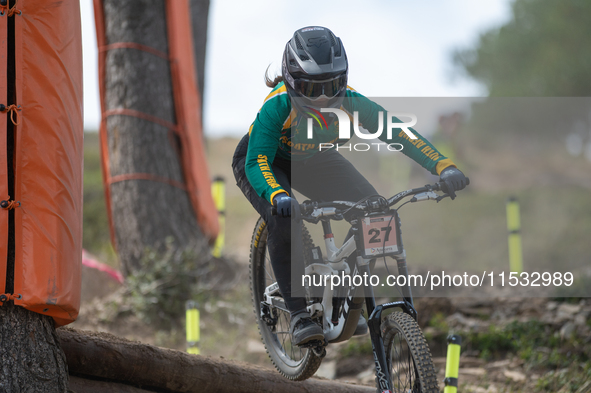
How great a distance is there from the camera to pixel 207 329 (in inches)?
291

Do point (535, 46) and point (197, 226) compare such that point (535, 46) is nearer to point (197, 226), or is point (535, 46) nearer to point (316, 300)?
point (197, 226)

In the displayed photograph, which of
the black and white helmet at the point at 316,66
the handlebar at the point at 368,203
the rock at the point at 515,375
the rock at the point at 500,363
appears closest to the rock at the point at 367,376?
the rock at the point at 500,363

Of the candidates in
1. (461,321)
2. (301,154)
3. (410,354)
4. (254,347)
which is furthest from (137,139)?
(410,354)

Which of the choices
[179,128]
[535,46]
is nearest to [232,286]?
[179,128]

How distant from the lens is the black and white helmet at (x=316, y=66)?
3249mm

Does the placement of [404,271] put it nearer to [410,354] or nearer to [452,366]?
[410,354]

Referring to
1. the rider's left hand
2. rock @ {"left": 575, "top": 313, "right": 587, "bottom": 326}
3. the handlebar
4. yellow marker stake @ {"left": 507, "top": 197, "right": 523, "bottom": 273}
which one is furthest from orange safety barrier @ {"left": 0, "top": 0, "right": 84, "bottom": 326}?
yellow marker stake @ {"left": 507, "top": 197, "right": 523, "bottom": 273}

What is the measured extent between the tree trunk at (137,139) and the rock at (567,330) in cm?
475

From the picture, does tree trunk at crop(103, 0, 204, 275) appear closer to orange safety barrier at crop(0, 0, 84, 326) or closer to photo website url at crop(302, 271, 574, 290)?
photo website url at crop(302, 271, 574, 290)

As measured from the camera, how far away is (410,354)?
3.21 metres

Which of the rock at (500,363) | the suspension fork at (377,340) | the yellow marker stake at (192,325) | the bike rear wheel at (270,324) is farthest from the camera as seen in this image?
the rock at (500,363)

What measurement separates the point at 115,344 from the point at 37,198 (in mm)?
1117

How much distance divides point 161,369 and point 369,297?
148 centimetres

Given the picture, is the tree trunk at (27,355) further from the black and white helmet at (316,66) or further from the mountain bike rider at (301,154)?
the black and white helmet at (316,66)
